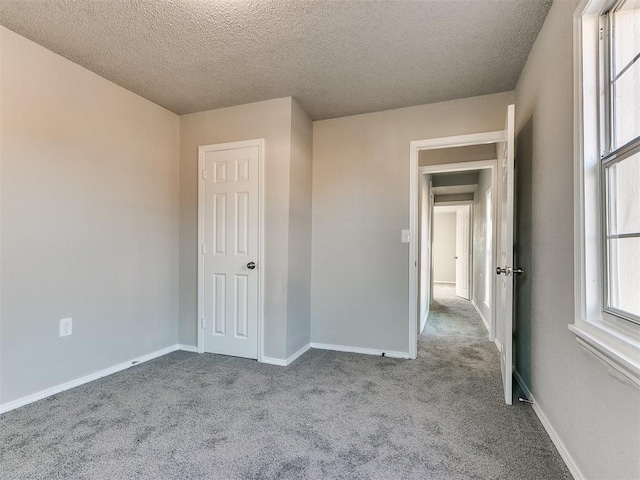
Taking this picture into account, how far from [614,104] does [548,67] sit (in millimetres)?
731

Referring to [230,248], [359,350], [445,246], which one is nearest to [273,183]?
[230,248]

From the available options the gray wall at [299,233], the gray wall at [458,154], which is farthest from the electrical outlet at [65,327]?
the gray wall at [458,154]

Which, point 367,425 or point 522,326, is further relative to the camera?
point 522,326

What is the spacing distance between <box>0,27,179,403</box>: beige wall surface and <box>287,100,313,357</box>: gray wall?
1.25m

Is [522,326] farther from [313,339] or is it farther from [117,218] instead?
[117,218]

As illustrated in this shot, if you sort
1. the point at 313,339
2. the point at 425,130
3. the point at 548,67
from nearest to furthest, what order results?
1. the point at 548,67
2. the point at 425,130
3. the point at 313,339

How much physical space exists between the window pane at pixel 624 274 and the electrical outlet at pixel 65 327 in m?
3.18

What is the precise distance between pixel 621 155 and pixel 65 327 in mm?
3303

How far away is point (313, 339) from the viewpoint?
3426 mm

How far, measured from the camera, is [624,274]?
49.8 inches

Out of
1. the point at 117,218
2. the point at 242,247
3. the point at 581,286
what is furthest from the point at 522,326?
the point at 117,218

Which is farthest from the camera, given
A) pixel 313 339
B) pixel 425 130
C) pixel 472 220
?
pixel 472 220

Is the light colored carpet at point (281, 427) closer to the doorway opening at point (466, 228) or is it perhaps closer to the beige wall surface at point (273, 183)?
the beige wall surface at point (273, 183)

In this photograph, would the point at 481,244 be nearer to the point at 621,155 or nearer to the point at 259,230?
the point at 259,230
